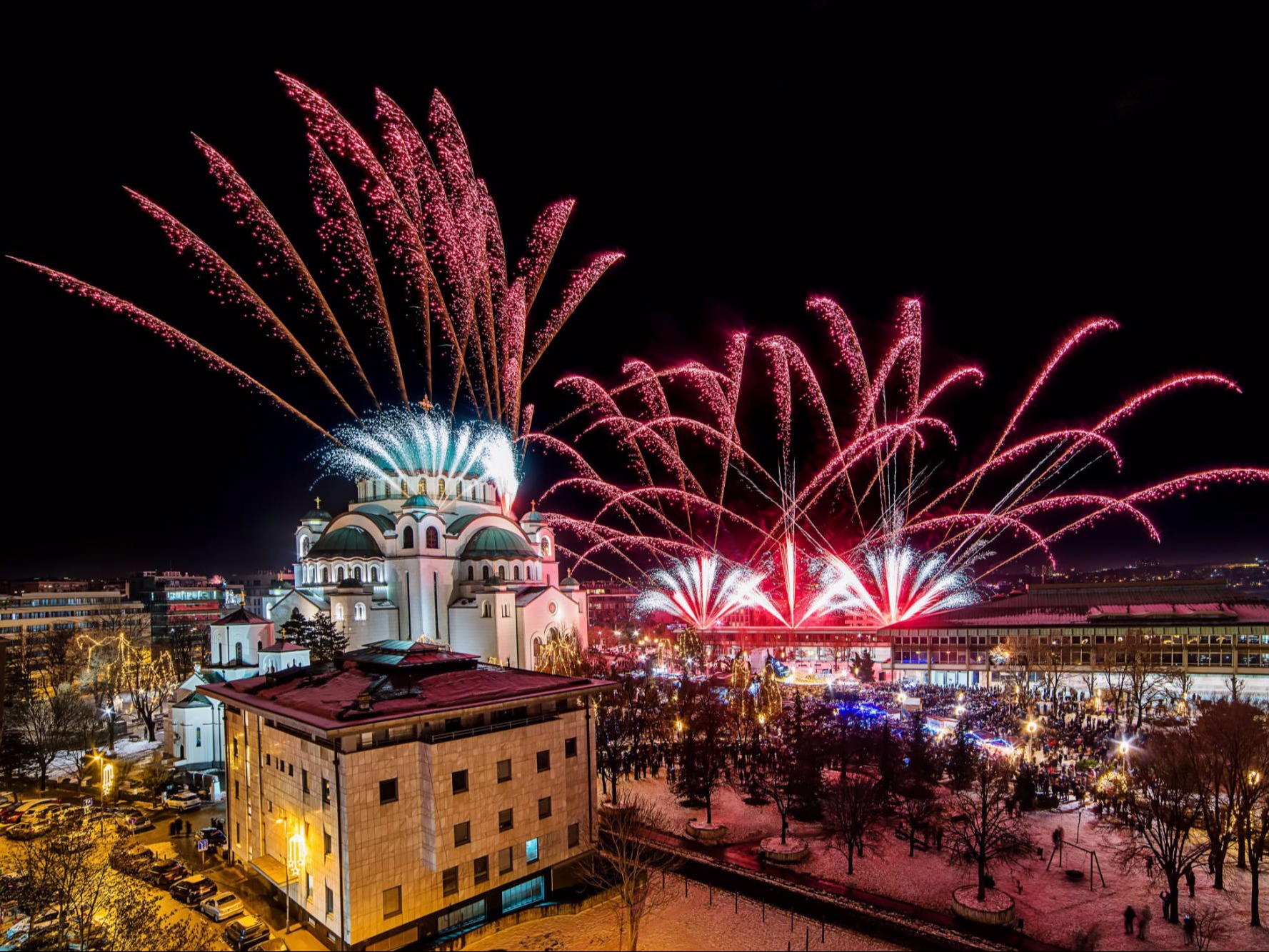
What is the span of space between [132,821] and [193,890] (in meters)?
9.84

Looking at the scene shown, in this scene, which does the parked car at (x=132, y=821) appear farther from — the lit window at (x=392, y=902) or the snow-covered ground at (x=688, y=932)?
the snow-covered ground at (x=688, y=932)

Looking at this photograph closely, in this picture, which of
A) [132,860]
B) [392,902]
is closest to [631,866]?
[392,902]

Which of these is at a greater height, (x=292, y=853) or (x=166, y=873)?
(x=292, y=853)

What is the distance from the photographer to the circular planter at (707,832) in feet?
90.4

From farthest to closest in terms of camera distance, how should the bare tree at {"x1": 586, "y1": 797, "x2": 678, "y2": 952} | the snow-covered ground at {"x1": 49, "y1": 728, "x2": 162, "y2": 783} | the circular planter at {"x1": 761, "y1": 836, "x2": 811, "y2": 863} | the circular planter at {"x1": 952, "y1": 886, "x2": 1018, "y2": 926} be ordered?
the snow-covered ground at {"x1": 49, "y1": 728, "x2": 162, "y2": 783} < the circular planter at {"x1": 761, "y1": 836, "x2": 811, "y2": 863} < the circular planter at {"x1": 952, "y1": 886, "x2": 1018, "y2": 926} < the bare tree at {"x1": 586, "y1": 797, "x2": 678, "y2": 952}

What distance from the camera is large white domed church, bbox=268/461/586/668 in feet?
173

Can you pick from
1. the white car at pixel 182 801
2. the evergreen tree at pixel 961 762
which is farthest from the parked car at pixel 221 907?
the evergreen tree at pixel 961 762

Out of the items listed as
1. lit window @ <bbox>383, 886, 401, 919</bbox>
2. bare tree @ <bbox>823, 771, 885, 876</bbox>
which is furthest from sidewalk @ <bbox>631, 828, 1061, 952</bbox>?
lit window @ <bbox>383, 886, 401, 919</bbox>

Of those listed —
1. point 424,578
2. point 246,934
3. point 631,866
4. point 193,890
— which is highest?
point 424,578

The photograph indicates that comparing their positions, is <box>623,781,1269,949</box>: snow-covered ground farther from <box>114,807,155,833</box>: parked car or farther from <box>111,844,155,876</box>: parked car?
<box>114,807,155,833</box>: parked car

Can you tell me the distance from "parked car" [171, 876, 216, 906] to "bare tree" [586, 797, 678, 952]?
12.3 metres

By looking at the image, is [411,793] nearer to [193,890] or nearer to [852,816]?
[193,890]

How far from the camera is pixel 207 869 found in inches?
1002

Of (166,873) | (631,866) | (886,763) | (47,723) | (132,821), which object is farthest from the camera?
(47,723)
